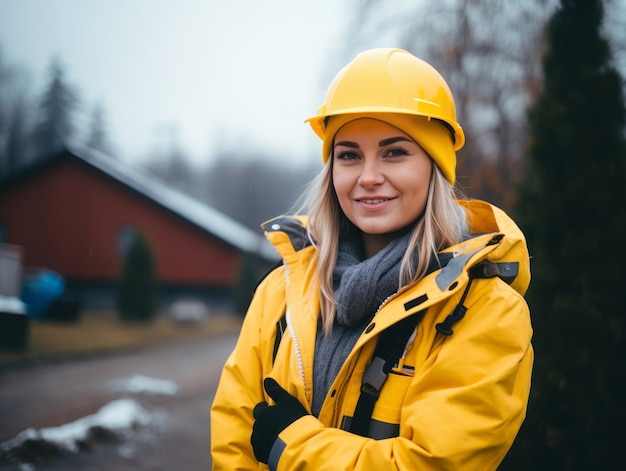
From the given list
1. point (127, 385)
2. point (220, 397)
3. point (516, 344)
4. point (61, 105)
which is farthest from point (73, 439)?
point (61, 105)

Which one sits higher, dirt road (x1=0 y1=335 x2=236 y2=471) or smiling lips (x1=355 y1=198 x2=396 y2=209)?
smiling lips (x1=355 y1=198 x2=396 y2=209)

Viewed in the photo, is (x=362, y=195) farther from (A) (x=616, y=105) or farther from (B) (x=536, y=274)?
(A) (x=616, y=105)

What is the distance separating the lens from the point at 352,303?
73.4 inches

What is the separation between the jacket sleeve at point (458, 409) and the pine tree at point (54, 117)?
2147 cm

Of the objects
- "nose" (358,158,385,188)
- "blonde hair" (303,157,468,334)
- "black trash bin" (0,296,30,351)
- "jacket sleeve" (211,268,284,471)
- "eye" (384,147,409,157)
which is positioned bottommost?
"black trash bin" (0,296,30,351)

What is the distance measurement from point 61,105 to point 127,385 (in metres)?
20.2

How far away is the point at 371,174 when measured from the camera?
1877 mm

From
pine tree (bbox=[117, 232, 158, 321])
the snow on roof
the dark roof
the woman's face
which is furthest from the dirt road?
the dark roof

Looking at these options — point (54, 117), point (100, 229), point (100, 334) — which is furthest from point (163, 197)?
point (54, 117)

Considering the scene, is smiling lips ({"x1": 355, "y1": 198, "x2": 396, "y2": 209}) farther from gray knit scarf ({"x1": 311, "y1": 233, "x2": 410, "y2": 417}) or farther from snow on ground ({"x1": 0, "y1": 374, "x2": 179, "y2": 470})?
snow on ground ({"x1": 0, "y1": 374, "x2": 179, "y2": 470})

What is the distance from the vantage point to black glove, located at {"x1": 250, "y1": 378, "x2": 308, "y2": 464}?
1.74 metres

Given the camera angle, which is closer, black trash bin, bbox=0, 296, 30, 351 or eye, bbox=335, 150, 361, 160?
eye, bbox=335, 150, 361, 160

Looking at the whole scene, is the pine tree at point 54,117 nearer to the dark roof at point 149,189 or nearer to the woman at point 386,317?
the dark roof at point 149,189

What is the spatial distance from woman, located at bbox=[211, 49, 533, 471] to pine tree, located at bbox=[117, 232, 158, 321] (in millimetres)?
12770
